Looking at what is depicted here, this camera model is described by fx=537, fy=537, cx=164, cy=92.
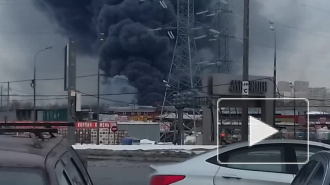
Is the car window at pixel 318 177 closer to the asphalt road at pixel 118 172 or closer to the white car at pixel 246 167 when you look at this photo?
the white car at pixel 246 167

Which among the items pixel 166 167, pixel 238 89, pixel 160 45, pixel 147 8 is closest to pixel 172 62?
pixel 160 45

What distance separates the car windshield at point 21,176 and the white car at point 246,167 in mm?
5238

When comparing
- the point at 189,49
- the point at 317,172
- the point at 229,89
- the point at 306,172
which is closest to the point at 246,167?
the point at 306,172

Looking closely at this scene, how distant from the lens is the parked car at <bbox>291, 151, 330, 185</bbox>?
10.6 ft

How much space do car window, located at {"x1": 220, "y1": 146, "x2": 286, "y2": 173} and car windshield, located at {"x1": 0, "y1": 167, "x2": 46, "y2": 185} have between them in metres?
5.38

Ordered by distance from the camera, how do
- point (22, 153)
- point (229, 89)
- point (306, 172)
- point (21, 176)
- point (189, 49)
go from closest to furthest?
point (21, 176) → point (22, 153) → point (306, 172) → point (229, 89) → point (189, 49)

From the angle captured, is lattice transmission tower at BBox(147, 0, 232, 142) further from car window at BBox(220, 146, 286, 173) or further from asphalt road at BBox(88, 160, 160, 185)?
car window at BBox(220, 146, 286, 173)

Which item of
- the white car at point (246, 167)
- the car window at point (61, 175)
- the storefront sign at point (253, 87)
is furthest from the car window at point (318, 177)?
the storefront sign at point (253, 87)

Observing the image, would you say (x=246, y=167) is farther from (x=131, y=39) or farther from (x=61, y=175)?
(x=131, y=39)

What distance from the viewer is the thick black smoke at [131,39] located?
331 ft

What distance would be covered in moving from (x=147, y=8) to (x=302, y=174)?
10056 cm

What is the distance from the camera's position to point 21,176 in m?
2.28

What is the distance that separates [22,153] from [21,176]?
218 millimetres

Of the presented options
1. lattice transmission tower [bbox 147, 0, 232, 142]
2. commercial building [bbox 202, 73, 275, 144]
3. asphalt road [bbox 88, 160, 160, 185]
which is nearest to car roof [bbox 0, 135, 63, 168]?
asphalt road [bbox 88, 160, 160, 185]
